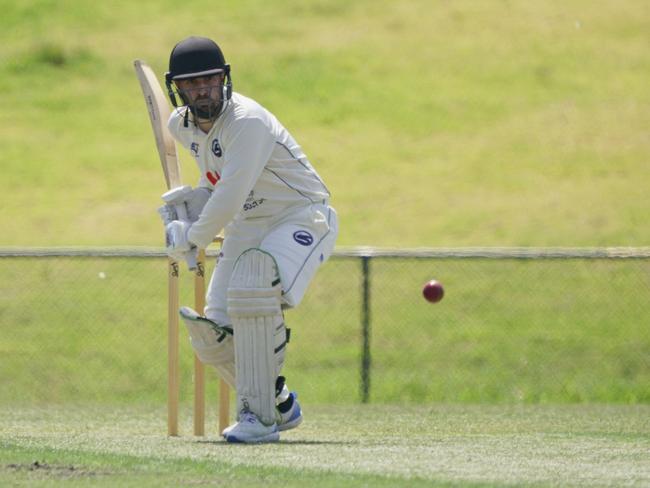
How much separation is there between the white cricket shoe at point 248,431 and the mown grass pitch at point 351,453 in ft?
0.29

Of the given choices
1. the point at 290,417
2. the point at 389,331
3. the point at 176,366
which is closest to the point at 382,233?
the point at 389,331

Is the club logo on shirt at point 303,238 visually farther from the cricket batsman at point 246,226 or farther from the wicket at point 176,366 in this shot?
the wicket at point 176,366

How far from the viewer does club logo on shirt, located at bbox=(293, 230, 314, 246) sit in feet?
21.3

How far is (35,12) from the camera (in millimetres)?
29125

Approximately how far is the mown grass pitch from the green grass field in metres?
0.03

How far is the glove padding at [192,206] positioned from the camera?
6711mm

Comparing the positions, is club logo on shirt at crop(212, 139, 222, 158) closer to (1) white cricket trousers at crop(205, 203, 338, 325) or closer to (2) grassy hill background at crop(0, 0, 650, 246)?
(1) white cricket trousers at crop(205, 203, 338, 325)

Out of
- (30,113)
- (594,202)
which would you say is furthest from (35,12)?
(594,202)

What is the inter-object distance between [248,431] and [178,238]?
0.90m

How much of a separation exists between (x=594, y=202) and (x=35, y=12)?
13.6 meters

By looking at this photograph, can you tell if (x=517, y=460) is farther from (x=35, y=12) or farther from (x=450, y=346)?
(x=35, y=12)

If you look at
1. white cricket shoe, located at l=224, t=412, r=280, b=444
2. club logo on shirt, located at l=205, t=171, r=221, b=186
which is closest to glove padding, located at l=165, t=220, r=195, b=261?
club logo on shirt, located at l=205, t=171, r=221, b=186

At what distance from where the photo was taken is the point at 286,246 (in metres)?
6.43

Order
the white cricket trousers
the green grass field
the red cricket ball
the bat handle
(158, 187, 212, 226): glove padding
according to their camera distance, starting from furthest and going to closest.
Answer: the red cricket ball → (158, 187, 212, 226): glove padding → the bat handle → the white cricket trousers → the green grass field
